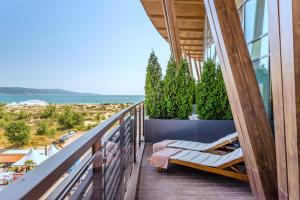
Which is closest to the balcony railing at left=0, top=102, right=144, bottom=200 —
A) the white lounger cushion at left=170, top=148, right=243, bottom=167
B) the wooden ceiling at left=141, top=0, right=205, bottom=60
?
the white lounger cushion at left=170, top=148, right=243, bottom=167

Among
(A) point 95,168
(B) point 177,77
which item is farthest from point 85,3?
(A) point 95,168

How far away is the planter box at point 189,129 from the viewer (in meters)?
5.83

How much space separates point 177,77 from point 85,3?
2357 cm

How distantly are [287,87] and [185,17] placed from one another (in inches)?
458

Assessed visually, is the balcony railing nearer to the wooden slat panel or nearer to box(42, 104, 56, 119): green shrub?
the wooden slat panel

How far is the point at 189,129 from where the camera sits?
5.90 metres

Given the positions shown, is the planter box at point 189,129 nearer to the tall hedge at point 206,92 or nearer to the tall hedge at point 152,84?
the tall hedge at point 206,92

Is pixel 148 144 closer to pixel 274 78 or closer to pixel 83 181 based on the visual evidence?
pixel 274 78

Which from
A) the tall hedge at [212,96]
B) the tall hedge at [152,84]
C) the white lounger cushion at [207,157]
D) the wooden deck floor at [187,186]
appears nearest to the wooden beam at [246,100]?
the wooden deck floor at [187,186]

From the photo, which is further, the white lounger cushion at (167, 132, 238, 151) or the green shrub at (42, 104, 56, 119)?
the green shrub at (42, 104, 56, 119)

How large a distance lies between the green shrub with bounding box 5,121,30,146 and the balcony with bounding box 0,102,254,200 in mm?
7615

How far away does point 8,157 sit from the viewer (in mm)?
11578

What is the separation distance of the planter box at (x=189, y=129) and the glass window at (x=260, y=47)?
1475 mm

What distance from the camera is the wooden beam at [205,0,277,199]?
222 cm
